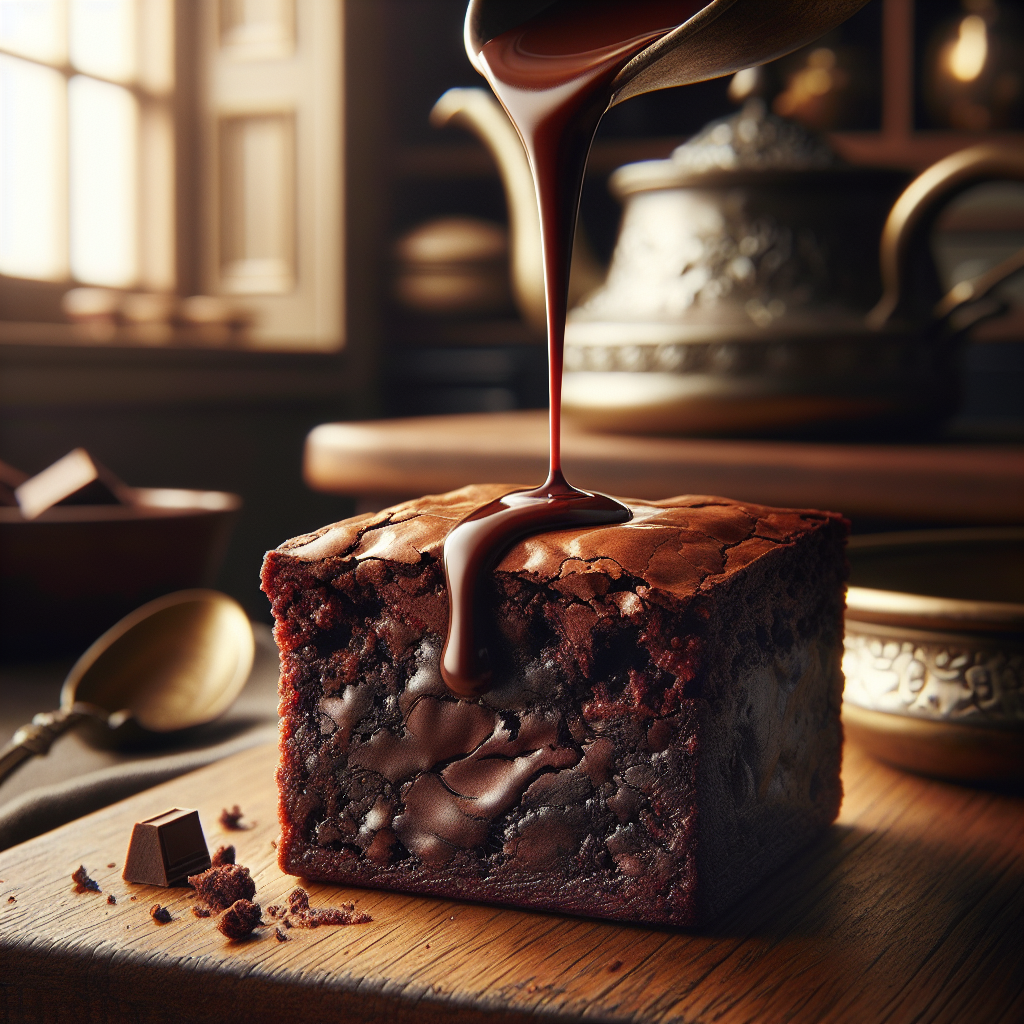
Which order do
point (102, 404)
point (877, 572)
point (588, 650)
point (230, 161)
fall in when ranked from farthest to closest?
point (230, 161) < point (102, 404) < point (877, 572) < point (588, 650)

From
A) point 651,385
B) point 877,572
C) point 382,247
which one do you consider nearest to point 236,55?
point 382,247

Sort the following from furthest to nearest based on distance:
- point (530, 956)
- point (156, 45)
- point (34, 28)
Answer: point (156, 45), point (34, 28), point (530, 956)

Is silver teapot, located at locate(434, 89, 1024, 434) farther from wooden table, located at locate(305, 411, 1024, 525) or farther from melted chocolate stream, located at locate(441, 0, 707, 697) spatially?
melted chocolate stream, located at locate(441, 0, 707, 697)

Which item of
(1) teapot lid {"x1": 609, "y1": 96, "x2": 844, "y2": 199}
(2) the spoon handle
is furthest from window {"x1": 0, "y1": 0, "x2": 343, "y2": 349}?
(2) the spoon handle

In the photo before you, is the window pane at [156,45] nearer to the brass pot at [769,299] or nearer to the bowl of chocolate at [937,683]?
the brass pot at [769,299]

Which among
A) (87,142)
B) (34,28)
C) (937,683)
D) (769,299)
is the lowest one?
(937,683)

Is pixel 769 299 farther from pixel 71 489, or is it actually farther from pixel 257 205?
pixel 257 205

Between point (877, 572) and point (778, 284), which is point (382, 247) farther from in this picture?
point (877, 572)

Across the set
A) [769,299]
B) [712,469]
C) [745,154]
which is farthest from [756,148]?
[712,469]
